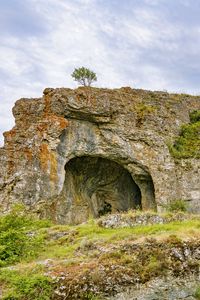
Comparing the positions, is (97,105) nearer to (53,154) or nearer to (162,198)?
(53,154)

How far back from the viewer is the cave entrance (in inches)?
1118

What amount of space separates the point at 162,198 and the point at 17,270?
1415 cm

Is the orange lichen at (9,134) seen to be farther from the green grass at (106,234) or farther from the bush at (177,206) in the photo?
the bush at (177,206)

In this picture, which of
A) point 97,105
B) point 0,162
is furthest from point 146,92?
point 0,162

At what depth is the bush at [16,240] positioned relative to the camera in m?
14.6

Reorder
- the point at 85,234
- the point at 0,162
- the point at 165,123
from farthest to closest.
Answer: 1. the point at 165,123
2. the point at 0,162
3. the point at 85,234

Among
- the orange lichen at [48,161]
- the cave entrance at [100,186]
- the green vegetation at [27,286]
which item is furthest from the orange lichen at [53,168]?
the green vegetation at [27,286]

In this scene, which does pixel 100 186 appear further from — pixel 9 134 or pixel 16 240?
pixel 16 240

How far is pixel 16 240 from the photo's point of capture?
1542cm

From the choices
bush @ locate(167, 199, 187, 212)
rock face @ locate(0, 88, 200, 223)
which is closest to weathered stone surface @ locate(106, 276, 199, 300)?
rock face @ locate(0, 88, 200, 223)

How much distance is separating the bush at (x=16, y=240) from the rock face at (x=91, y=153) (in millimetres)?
5448

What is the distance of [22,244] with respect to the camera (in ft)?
50.5

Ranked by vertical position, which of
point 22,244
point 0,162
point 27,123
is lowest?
point 22,244

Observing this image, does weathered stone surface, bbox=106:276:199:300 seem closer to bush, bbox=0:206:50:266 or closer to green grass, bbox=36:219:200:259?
green grass, bbox=36:219:200:259
